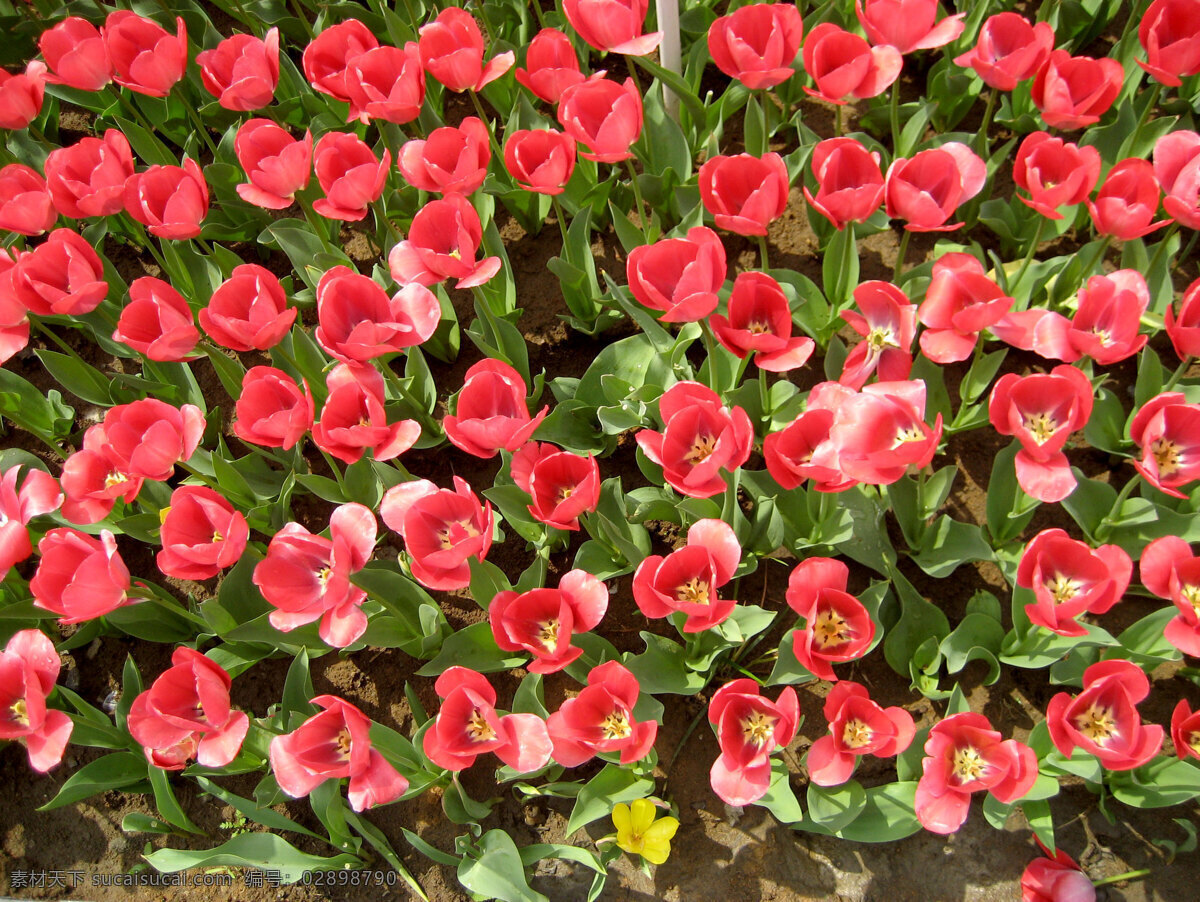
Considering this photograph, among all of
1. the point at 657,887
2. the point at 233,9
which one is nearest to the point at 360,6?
the point at 233,9

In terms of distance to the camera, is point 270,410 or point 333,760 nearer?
point 333,760

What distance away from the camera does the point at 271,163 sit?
83.2 inches

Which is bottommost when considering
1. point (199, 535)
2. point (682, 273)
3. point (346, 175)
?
point (199, 535)

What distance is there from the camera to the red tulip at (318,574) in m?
1.72

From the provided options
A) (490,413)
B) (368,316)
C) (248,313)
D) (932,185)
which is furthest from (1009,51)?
(248,313)

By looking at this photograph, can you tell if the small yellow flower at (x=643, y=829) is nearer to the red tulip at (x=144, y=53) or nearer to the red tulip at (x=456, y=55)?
the red tulip at (x=456, y=55)

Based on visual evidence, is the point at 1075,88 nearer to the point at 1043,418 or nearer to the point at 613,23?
the point at 1043,418

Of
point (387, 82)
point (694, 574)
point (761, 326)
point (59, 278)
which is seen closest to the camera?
point (694, 574)

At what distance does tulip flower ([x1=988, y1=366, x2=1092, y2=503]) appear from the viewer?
1.64 metres

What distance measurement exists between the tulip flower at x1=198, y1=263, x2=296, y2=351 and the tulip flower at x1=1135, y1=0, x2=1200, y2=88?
76.6 inches

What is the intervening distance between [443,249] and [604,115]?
18.5 inches

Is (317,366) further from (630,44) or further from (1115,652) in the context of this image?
(1115,652)

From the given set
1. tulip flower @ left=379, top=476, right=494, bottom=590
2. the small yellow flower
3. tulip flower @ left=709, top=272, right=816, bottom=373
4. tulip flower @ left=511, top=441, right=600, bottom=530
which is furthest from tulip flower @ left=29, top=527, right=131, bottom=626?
tulip flower @ left=709, top=272, right=816, bottom=373

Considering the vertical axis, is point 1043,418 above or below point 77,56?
below
